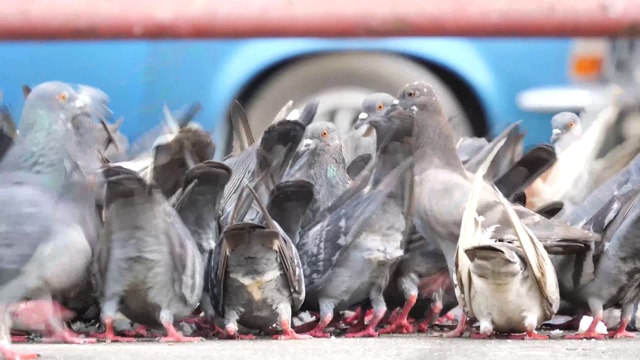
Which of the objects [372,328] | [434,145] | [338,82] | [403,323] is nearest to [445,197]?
[434,145]

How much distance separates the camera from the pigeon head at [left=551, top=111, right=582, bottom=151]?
7340 millimetres

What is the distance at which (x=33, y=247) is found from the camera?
4102mm

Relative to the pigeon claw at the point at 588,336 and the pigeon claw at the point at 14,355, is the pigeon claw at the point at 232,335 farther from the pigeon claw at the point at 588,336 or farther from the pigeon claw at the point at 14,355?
the pigeon claw at the point at 588,336

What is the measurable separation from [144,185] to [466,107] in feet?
16.0

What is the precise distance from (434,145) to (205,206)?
4.31 feet

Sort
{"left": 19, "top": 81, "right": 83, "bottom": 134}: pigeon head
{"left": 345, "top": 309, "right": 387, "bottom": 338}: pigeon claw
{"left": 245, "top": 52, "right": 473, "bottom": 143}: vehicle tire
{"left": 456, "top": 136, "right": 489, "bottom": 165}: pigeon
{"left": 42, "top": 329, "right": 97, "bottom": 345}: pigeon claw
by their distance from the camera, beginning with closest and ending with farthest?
1. {"left": 42, "top": 329, "right": 97, "bottom": 345}: pigeon claw
2. {"left": 19, "top": 81, "right": 83, "bottom": 134}: pigeon head
3. {"left": 345, "top": 309, "right": 387, "bottom": 338}: pigeon claw
4. {"left": 456, "top": 136, "right": 489, "bottom": 165}: pigeon
5. {"left": 245, "top": 52, "right": 473, "bottom": 143}: vehicle tire

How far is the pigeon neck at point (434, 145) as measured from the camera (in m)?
5.87

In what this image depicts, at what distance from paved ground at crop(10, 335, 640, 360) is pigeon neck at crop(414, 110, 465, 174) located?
45.8 inches

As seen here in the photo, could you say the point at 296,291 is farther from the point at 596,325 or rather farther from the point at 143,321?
the point at 596,325

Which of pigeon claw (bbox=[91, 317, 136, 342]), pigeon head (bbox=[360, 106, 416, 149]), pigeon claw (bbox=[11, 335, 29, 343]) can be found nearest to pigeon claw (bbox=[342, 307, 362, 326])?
pigeon head (bbox=[360, 106, 416, 149])

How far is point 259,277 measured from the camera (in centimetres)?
498

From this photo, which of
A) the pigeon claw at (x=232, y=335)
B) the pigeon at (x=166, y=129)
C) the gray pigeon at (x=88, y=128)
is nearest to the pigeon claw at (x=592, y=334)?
the pigeon claw at (x=232, y=335)

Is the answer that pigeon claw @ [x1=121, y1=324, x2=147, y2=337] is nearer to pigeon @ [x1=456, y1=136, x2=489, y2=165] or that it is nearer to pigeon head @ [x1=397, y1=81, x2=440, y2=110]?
pigeon head @ [x1=397, y1=81, x2=440, y2=110]

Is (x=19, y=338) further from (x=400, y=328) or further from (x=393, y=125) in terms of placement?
(x=393, y=125)
